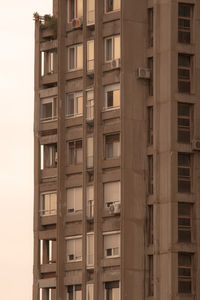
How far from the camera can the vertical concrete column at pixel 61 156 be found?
111188 mm

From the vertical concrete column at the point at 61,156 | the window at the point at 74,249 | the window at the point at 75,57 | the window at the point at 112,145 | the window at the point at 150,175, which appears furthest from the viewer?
the window at the point at 75,57

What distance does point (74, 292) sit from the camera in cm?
11069

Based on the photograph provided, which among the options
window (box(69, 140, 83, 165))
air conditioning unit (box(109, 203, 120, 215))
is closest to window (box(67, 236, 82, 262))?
air conditioning unit (box(109, 203, 120, 215))

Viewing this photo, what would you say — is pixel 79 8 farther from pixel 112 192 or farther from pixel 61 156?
pixel 112 192

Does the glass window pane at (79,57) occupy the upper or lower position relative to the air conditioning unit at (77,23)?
lower

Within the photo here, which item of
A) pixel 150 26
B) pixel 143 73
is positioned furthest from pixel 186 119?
pixel 150 26

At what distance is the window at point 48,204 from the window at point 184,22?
554 inches

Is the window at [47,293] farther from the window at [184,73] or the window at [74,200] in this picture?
the window at [184,73]

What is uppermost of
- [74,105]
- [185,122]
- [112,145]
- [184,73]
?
[184,73]

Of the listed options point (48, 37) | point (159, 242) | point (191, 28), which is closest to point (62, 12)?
point (48, 37)

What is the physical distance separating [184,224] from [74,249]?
8206 millimetres

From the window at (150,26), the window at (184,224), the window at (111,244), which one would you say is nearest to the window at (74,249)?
the window at (111,244)

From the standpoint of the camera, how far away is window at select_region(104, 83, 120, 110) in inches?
4326

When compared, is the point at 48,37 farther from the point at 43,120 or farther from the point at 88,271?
the point at 88,271
